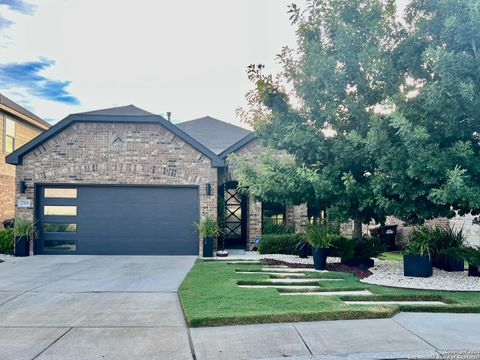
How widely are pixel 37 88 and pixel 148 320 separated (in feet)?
71.9

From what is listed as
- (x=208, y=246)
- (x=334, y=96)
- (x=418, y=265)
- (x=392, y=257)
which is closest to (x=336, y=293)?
(x=418, y=265)

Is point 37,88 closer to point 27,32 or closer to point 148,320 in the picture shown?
point 27,32

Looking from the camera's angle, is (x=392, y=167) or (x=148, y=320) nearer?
(x=148, y=320)

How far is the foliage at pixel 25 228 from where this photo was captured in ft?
44.0

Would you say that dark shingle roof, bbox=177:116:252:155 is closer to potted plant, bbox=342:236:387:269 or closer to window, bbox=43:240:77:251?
window, bbox=43:240:77:251

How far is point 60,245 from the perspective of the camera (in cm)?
1410

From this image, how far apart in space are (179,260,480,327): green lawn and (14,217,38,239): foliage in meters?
7.39

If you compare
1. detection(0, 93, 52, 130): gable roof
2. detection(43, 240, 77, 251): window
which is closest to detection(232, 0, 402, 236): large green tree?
detection(43, 240, 77, 251): window

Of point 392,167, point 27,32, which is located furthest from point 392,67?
point 27,32

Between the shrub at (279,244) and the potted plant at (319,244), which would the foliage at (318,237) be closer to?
the potted plant at (319,244)

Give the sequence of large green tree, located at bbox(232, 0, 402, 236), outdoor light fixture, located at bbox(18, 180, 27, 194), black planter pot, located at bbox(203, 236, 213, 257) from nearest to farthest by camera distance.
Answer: large green tree, located at bbox(232, 0, 402, 236) → black planter pot, located at bbox(203, 236, 213, 257) → outdoor light fixture, located at bbox(18, 180, 27, 194)

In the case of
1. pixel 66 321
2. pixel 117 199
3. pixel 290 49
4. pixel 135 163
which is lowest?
pixel 66 321

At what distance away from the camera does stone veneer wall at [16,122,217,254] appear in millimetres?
14047

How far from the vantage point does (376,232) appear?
53.3 feet
